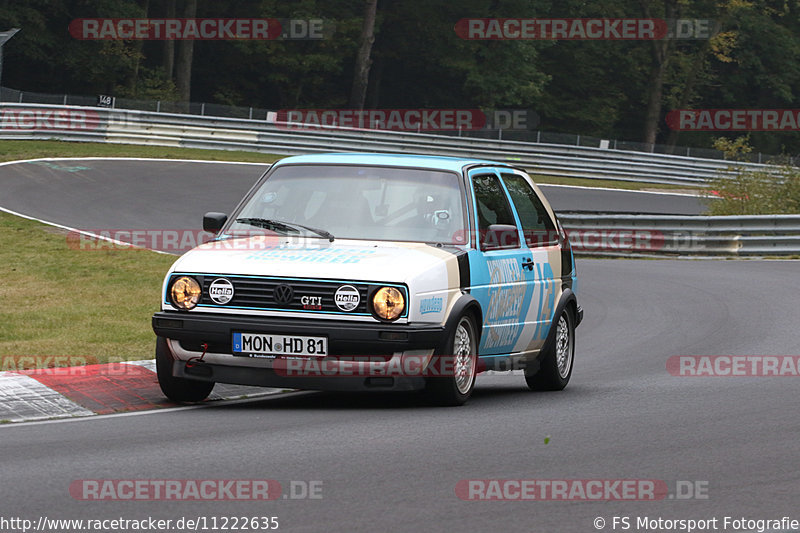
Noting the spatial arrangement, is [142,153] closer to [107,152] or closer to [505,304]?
[107,152]

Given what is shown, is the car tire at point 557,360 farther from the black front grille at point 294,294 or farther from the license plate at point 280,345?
the license plate at point 280,345

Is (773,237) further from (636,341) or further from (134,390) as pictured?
(134,390)

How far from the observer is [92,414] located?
336 inches

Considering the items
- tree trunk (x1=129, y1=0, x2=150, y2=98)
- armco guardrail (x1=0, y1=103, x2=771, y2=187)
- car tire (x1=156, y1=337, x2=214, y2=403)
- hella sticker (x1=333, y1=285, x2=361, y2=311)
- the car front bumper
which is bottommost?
car tire (x1=156, y1=337, x2=214, y2=403)

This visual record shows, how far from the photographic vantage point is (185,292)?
864 centimetres

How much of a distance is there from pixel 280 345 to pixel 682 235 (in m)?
17.5

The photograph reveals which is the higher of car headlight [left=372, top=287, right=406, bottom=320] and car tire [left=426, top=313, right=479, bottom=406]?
car headlight [left=372, top=287, right=406, bottom=320]

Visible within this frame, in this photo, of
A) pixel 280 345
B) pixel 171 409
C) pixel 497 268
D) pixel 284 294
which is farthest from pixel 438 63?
pixel 280 345

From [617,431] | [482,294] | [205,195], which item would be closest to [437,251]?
[482,294]

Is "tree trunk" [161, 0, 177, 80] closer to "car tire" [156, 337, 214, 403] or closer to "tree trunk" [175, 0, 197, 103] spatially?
"tree trunk" [175, 0, 197, 103]

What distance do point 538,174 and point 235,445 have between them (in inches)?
1493

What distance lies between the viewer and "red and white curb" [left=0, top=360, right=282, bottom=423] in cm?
851

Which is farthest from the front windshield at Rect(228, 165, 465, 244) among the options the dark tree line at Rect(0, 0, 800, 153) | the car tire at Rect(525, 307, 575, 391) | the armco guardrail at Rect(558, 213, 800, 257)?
the dark tree line at Rect(0, 0, 800, 153)

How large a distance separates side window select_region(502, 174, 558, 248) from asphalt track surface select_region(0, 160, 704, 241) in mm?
13809
